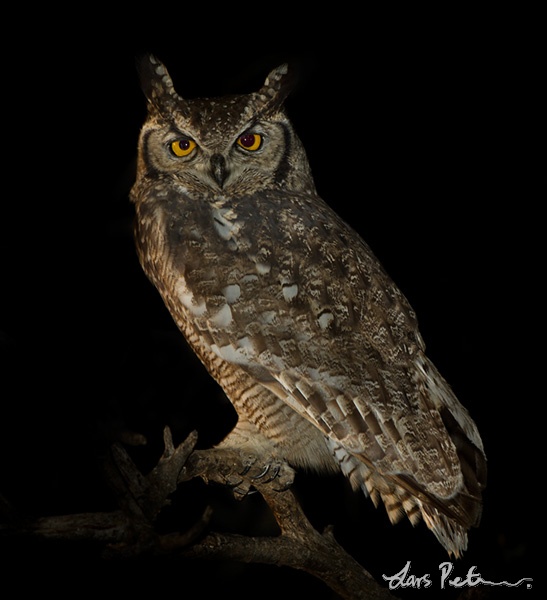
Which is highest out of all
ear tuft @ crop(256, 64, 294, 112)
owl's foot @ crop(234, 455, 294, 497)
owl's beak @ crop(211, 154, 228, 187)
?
ear tuft @ crop(256, 64, 294, 112)

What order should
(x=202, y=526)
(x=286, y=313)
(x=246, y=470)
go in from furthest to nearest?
(x=246, y=470), (x=286, y=313), (x=202, y=526)

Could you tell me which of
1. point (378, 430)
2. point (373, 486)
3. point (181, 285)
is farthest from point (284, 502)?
point (181, 285)

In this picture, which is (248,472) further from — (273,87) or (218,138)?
(273,87)

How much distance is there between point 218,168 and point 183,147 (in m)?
0.10

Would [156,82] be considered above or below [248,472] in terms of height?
above

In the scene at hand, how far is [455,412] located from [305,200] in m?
0.59

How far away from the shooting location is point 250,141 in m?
1.58

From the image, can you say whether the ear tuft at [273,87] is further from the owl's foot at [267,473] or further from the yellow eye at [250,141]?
the owl's foot at [267,473]

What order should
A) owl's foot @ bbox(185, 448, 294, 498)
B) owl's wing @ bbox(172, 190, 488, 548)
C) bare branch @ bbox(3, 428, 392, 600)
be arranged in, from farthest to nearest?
owl's foot @ bbox(185, 448, 294, 498) → owl's wing @ bbox(172, 190, 488, 548) → bare branch @ bbox(3, 428, 392, 600)

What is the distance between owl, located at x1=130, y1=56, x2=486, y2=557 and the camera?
148cm

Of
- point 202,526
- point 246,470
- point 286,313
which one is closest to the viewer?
point 202,526

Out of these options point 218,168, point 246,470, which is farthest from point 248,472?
point 218,168
